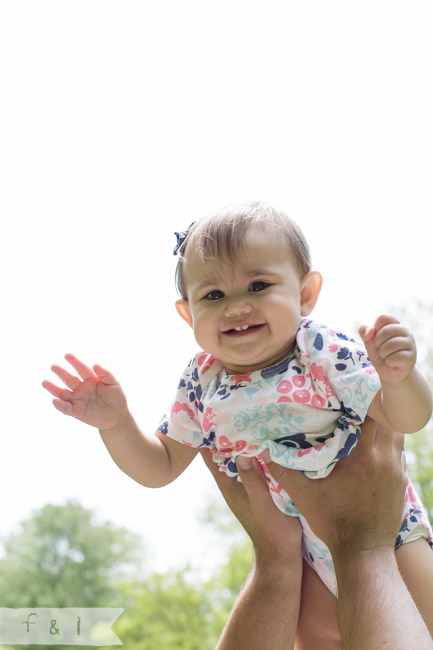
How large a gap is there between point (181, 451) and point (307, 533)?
272 millimetres

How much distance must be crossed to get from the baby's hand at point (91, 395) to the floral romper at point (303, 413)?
12cm

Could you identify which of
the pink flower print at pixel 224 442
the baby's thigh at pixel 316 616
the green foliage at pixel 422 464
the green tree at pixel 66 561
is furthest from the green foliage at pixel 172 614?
the pink flower print at pixel 224 442

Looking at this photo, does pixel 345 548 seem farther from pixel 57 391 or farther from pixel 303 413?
pixel 57 391

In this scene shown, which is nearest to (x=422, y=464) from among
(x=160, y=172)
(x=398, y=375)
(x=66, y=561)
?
(x=66, y=561)

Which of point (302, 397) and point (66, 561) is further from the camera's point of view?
point (66, 561)

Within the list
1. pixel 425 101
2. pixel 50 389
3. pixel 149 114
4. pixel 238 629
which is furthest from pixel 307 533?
pixel 425 101

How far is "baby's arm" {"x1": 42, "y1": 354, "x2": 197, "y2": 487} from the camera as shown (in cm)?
125

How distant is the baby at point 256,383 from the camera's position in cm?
117

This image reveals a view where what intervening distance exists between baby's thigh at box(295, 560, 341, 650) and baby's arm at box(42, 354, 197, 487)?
0.37m

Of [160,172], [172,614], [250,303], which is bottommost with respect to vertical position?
[172,614]

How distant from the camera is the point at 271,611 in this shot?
1.27 metres

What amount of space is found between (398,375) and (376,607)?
0.34m

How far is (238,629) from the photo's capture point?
4.28 ft

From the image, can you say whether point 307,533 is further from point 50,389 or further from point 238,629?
point 50,389
